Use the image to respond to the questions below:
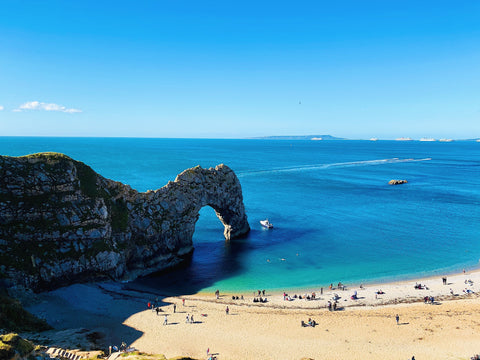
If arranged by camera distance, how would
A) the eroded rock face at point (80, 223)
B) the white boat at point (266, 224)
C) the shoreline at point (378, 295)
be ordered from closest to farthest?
the eroded rock face at point (80, 223), the shoreline at point (378, 295), the white boat at point (266, 224)

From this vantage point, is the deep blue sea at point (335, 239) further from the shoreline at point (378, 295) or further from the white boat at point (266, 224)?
the shoreline at point (378, 295)

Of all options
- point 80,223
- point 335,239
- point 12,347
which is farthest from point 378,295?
point 80,223

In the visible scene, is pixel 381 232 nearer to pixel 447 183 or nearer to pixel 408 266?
pixel 408 266

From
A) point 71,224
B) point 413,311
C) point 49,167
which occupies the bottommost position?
point 413,311

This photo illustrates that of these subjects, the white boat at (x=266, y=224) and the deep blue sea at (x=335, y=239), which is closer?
the deep blue sea at (x=335, y=239)

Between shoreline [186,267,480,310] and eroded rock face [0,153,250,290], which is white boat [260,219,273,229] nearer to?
eroded rock face [0,153,250,290]

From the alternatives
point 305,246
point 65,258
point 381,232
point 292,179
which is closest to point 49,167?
point 65,258

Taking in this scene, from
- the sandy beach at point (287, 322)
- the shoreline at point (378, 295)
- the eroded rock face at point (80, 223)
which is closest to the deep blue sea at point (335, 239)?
the shoreline at point (378, 295)
